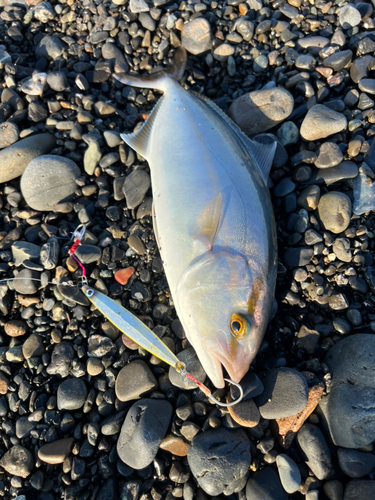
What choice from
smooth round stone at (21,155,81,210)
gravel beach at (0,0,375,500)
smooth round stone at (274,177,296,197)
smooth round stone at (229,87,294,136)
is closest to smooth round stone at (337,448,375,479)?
gravel beach at (0,0,375,500)

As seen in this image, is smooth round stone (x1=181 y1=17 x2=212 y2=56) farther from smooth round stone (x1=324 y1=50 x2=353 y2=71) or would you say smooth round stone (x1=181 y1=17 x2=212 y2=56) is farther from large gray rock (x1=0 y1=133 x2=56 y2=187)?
large gray rock (x1=0 y1=133 x2=56 y2=187)

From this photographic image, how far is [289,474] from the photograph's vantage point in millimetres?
2014

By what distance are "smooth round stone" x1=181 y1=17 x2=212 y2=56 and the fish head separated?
9.14ft

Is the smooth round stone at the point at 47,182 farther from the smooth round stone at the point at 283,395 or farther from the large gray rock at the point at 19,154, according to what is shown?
the smooth round stone at the point at 283,395

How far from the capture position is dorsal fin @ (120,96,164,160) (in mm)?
2916

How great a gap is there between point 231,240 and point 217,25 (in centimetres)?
305

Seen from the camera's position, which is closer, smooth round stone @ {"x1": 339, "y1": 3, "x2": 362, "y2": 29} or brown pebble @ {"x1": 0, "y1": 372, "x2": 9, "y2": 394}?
brown pebble @ {"x1": 0, "y1": 372, "x2": 9, "y2": 394}

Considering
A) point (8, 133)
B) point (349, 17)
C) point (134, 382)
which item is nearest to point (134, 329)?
point (134, 382)

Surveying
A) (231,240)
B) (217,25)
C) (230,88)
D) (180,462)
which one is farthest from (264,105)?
(180,462)

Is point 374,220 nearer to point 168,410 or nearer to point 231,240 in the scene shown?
point 231,240

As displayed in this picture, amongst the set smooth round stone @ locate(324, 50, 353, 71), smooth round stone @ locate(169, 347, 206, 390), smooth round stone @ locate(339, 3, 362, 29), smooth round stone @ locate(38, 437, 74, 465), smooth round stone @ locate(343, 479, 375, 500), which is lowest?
smooth round stone @ locate(38, 437, 74, 465)

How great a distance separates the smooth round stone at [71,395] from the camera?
229 cm

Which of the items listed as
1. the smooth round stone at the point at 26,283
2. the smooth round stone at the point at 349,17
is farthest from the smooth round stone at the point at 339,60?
the smooth round stone at the point at 26,283

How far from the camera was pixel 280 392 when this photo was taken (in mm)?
Answer: 2174
